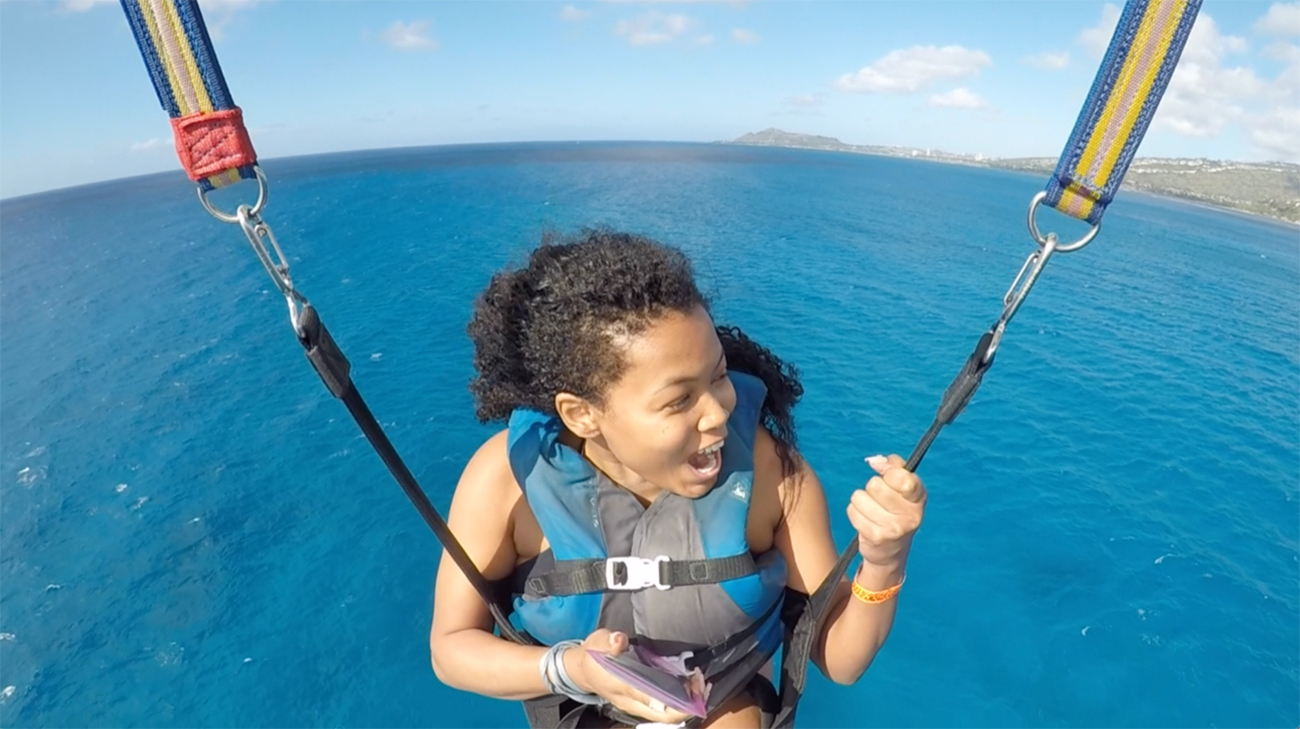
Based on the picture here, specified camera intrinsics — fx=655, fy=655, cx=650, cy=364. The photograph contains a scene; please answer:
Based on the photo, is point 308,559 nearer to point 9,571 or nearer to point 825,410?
point 9,571

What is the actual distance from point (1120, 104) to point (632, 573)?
1.76 metres

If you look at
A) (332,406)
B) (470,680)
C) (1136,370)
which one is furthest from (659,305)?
(1136,370)

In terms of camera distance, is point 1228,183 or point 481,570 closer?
point 481,570

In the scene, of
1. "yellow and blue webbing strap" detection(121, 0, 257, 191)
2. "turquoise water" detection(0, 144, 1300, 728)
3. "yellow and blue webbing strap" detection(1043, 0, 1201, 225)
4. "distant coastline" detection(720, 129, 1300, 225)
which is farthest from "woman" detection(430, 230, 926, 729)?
"distant coastline" detection(720, 129, 1300, 225)

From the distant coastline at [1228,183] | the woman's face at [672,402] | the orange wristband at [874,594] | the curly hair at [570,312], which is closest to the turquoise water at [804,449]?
the curly hair at [570,312]

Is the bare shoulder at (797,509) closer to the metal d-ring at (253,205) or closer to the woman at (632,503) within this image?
the woman at (632,503)

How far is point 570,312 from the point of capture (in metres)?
1.77

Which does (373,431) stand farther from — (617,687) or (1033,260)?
(1033,260)

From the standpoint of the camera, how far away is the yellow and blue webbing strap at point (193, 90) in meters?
1.30

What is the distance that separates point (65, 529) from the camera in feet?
28.6

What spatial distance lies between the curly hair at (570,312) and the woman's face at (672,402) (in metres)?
0.04

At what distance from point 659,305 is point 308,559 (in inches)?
305

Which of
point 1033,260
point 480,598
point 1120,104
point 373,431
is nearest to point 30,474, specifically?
point 480,598

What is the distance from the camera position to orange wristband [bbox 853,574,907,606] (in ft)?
6.11
